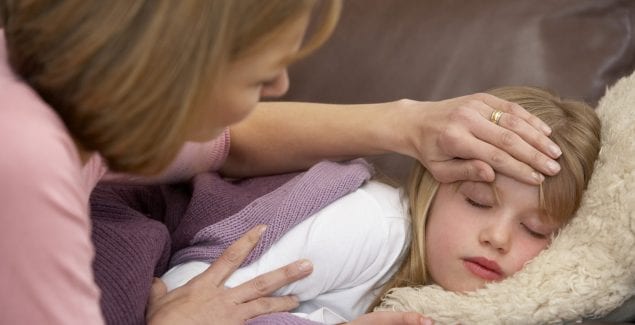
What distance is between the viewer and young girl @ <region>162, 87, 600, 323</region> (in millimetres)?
1205

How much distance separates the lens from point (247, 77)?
842mm

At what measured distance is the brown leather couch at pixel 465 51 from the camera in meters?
1.43

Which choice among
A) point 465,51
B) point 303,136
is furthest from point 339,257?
point 465,51

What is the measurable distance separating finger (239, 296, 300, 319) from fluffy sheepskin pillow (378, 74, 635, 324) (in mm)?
141

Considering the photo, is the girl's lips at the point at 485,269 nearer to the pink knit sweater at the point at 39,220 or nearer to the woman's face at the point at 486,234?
the woman's face at the point at 486,234

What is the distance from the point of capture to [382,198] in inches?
51.9

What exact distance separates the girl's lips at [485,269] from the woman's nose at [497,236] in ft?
0.08

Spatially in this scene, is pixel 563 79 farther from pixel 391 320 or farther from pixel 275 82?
pixel 275 82

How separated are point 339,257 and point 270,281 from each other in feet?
0.35

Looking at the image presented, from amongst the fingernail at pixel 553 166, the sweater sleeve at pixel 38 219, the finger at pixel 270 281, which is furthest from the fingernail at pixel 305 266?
the sweater sleeve at pixel 38 219

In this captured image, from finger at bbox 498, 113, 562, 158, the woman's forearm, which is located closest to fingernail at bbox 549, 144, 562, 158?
finger at bbox 498, 113, 562, 158

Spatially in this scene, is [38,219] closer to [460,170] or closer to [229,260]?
[229,260]

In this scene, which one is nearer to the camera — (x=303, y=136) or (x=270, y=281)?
(x=270, y=281)

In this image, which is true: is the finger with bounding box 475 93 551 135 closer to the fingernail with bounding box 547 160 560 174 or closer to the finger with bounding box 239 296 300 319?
the fingernail with bounding box 547 160 560 174
